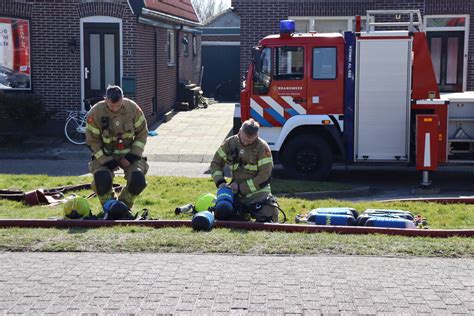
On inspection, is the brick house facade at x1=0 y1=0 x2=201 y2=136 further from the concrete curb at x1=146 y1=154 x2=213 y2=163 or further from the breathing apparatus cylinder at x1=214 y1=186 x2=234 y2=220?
the breathing apparatus cylinder at x1=214 y1=186 x2=234 y2=220

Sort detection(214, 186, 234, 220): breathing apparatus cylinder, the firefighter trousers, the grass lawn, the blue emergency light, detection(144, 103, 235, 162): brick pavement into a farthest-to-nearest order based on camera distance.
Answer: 1. detection(144, 103, 235, 162): brick pavement
2. the blue emergency light
3. the firefighter trousers
4. detection(214, 186, 234, 220): breathing apparatus cylinder
5. the grass lawn

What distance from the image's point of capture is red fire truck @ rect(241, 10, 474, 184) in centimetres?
1321

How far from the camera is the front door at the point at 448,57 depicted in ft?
62.7

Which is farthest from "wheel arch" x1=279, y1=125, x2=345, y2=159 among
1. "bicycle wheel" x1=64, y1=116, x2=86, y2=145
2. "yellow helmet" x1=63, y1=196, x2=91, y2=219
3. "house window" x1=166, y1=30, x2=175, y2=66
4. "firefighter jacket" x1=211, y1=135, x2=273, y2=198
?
"house window" x1=166, y1=30, x2=175, y2=66

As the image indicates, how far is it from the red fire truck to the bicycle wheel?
605cm

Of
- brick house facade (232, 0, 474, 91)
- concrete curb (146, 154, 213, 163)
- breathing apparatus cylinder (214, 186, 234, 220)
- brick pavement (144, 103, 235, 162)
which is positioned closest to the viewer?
breathing apparatus cylinder (214, 186, 234, 220)

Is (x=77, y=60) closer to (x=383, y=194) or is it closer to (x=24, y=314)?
(x=383, y=194)

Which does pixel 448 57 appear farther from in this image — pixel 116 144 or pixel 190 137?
pixel 116 144

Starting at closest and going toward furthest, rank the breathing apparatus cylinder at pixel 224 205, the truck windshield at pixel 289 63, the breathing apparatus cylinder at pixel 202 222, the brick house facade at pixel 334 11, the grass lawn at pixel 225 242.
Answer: the grass lawn at pixel 225 242 < the breathing apparatus cylinder at pixel 202 222 < the breathing apparatus cylinder at pixel 224 205 < the truck windshield at pixel 289 63 < the brick house facade at pixel 334 11

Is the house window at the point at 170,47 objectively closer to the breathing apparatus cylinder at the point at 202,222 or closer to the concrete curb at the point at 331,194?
the concrete curb at the point at 331,194

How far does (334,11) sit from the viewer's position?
740 inches

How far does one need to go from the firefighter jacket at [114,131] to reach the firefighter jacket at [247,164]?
3.87 feet

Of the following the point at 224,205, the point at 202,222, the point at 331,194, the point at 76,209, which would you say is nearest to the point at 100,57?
the point at 331,194

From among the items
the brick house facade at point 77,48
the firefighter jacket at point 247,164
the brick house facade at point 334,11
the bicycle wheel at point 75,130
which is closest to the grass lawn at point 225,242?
the firefighter jacket at point 247,164
